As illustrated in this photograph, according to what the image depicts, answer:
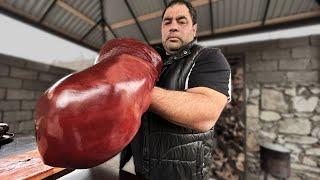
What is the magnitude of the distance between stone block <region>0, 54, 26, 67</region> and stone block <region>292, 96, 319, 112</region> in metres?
4.30

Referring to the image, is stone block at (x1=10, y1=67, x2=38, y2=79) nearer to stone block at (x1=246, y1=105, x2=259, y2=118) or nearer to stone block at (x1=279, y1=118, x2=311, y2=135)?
stone block at (x1=246, y1=105, x2=259, y2=118)

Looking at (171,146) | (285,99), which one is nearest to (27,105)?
(171,146)

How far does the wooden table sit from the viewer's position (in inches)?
30.9

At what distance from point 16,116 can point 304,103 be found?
445cm

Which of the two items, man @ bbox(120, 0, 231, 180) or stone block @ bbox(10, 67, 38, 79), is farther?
stone block @ bbox(10, 67, 38, 79)

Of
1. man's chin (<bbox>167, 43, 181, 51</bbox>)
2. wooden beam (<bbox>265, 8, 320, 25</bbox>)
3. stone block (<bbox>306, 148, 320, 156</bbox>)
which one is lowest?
stone block (<bbox>306, 148, 320, 156</bbox>)

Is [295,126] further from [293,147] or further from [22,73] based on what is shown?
[22,73]

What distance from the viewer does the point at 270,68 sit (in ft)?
12.3

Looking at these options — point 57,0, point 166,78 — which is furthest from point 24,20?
point 166,78

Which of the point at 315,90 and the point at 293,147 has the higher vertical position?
the point at 315,90

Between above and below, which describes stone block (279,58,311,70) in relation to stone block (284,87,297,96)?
above

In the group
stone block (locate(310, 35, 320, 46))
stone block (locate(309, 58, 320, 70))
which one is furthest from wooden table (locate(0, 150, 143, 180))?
stone block (locate(310, 35, 320, 46))

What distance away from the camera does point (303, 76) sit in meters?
3.46

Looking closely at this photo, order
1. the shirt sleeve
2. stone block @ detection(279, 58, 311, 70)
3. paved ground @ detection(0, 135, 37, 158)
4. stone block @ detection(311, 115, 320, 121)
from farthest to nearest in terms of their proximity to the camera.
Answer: stone block @ detection(279, 58, 311, 70) < stone block @ detection(311, 115, 320, 121) < paved ground @ detection(0, 135, 37, 158) < the shirt sleeve
